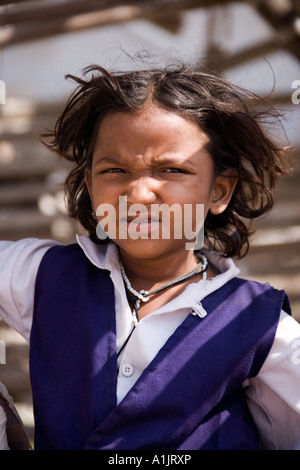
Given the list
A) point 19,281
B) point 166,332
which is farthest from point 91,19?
point 166,332

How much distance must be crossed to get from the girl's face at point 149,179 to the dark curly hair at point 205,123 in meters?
0.06

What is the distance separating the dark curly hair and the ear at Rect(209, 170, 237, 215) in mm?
20

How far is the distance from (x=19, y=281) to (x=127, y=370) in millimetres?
380

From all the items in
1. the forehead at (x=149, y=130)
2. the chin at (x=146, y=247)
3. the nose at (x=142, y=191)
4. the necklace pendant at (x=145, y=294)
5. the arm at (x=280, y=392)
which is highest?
the forehead at (x=149, y=130)

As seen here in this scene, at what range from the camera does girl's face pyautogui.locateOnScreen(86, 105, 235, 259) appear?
4.93ft

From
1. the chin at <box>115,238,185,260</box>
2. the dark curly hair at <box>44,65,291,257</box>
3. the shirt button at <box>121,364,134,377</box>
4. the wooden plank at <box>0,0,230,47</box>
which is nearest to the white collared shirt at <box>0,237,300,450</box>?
the shirt button at <box>121,364,134,377</box>

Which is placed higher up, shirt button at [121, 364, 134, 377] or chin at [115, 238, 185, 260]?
chin at [115, 238, 185, 260]

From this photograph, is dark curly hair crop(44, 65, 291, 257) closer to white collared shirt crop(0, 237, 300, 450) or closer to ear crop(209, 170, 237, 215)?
ear crop(209, 170, 237, 215)

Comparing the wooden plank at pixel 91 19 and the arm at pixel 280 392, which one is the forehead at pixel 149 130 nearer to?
the arm at pixel 280 392

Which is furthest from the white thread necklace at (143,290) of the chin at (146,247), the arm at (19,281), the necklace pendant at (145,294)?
the arm at (19,281)

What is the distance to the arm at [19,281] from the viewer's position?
5.31 feet

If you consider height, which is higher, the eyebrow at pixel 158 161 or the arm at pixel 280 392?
the eyebrow at pixel 158 161

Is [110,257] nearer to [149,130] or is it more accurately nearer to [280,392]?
[149,130]
